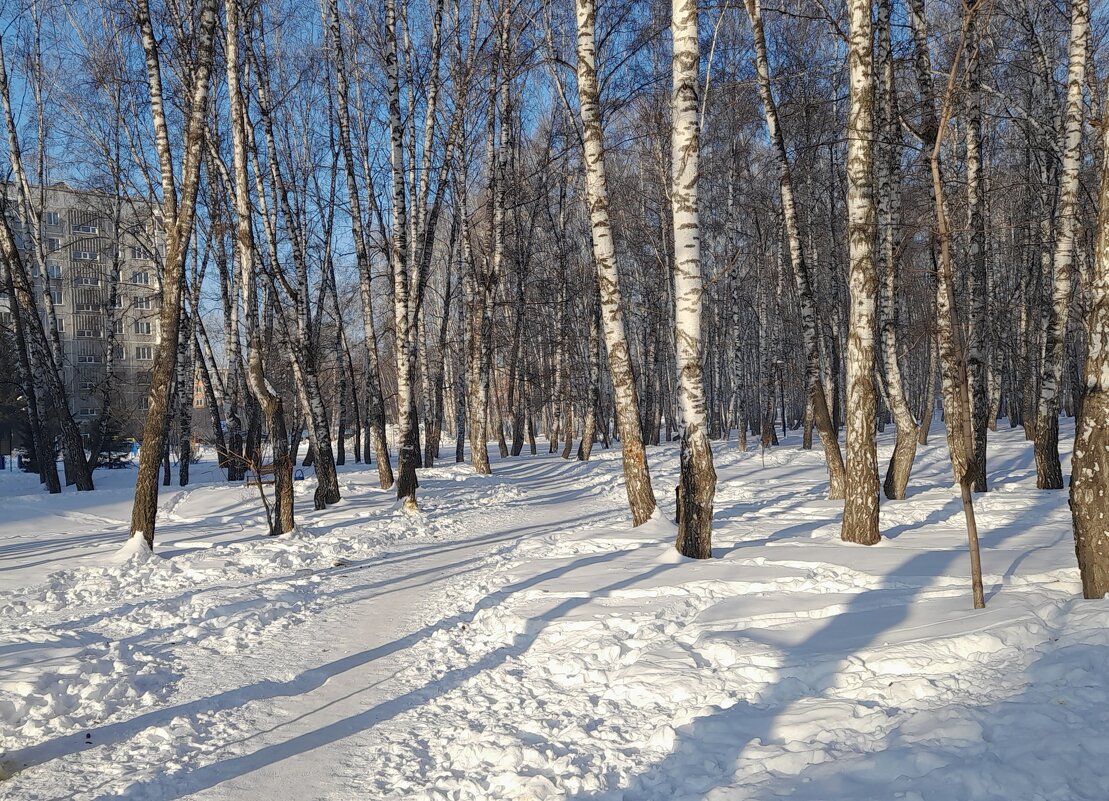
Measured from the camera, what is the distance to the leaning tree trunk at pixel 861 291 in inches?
312

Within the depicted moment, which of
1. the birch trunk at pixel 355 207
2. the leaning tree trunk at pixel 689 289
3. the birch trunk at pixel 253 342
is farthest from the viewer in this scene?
the birch trunk at pixel 355 207

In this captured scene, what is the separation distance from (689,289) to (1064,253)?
21.5ft

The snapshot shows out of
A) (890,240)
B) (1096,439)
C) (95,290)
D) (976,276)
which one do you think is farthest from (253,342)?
(95,290)

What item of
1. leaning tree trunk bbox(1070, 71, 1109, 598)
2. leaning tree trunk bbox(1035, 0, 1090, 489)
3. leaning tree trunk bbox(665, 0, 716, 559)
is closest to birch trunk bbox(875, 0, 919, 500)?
leaning tree trunk bbox(1035, 0, 1090, 489)

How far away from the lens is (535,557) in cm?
880

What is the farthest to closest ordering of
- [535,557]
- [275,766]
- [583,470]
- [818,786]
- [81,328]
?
[81,328], [583,470], [535,557], [275,766], [818,786]

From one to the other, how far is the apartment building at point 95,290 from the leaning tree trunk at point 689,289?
54.3ft

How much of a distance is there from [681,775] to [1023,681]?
1992 millimetres

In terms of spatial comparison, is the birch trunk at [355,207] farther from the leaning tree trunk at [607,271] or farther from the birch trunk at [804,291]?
the birch trunk at [804,291]

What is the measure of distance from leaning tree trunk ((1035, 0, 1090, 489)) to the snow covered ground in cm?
295

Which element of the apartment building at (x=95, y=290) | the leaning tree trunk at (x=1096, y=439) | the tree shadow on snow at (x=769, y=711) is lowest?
the tree shadow on snow at (x=769, y=711)

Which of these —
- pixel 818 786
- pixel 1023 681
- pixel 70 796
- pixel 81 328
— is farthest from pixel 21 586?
pixel 81 328

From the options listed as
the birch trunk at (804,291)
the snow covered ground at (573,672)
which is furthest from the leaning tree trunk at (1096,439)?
the birch trunk at (804,291)

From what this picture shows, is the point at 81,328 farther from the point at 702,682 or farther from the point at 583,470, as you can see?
the point at 702,682
